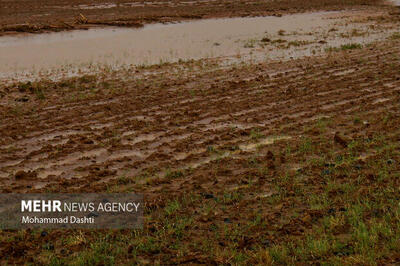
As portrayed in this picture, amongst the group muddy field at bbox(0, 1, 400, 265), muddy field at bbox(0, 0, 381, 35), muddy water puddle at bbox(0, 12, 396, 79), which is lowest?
muddy field at bbox(0, 1, 400, 265)

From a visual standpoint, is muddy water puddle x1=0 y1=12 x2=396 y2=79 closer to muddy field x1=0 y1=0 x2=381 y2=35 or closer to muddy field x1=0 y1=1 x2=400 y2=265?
muddy field x1=0 y1=0 x2=381 y2=35

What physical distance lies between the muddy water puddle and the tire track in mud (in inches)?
217

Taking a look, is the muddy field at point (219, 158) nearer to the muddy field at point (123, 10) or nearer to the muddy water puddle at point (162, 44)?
the muddy water puddle at point (162, 44)

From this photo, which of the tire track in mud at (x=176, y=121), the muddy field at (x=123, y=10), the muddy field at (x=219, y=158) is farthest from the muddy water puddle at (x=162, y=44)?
the tire track in mud at (x=176, y=121)

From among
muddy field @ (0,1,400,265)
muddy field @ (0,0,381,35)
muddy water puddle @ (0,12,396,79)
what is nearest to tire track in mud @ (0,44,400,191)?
muddy field @ (0,1,400,265)

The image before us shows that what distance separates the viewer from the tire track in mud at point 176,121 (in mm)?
8492

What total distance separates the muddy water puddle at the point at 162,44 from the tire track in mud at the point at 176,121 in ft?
18.1

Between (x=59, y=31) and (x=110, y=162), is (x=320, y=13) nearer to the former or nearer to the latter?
(x=59, y=31)

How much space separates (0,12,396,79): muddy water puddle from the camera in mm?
19234

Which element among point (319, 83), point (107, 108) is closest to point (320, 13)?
point (319, 83)

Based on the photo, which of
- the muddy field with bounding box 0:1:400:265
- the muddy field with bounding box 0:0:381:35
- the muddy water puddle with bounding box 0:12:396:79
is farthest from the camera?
the muddy field with bounding box 0:0:381:35

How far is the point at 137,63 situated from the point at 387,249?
48.5 feet

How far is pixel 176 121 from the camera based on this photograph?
1076 centimetres

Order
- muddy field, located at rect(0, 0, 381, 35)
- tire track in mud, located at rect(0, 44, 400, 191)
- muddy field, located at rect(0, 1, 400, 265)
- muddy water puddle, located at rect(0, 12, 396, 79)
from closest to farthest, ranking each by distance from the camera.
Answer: muddy field, located at rect(0, 1, 400, 265) < tire track in mud, located at rect(0, 44, 400, 191) < muddy water puddle, located at rect(0, 12, 396, 79) < muddy field, located at rect(0, 0, 381, 35)
